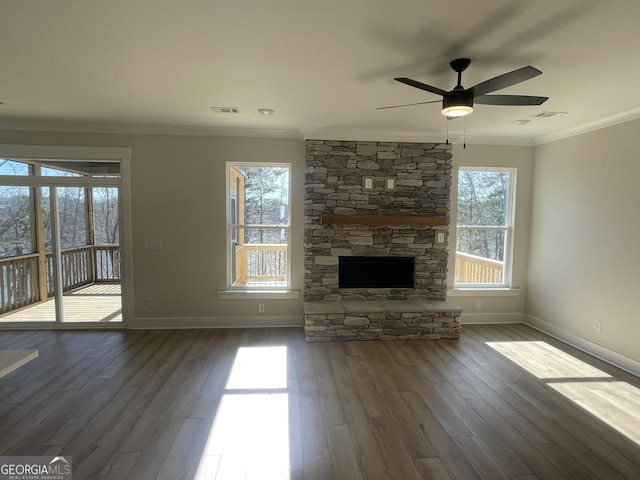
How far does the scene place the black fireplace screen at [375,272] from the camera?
14.3ft

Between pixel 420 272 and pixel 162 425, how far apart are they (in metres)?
3.45

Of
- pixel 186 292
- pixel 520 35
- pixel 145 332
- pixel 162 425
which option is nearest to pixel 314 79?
pixel 520 35

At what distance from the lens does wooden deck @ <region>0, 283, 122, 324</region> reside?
4.14 m

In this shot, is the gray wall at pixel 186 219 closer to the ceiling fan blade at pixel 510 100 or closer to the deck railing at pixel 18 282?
the deck railing at pixel 18 282

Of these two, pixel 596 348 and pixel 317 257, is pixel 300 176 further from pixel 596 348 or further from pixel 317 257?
pixel 596 348

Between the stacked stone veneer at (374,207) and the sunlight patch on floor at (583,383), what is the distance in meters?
1.16

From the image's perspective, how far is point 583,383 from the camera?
293 cm

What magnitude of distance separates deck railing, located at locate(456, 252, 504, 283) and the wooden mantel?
928mm

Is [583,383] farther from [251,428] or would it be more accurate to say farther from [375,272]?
[251,428]

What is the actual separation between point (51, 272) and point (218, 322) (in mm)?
2268

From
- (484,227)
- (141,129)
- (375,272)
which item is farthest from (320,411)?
(141,129)

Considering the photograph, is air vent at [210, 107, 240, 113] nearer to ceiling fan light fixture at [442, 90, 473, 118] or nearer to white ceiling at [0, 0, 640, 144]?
white ceiling at [0, 0, 640, 144]

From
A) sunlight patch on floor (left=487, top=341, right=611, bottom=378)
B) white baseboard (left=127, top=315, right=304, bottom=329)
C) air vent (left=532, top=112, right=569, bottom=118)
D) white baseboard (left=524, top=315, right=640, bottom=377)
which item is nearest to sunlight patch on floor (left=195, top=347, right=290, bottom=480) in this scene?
white baseboard (left=127, top=315, right=304, bottom=329)

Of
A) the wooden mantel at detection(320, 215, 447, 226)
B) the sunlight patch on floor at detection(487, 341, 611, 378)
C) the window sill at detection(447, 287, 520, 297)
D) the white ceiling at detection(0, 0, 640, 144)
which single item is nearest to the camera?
the white ceiling at detection(0, 0, 640, 144)
